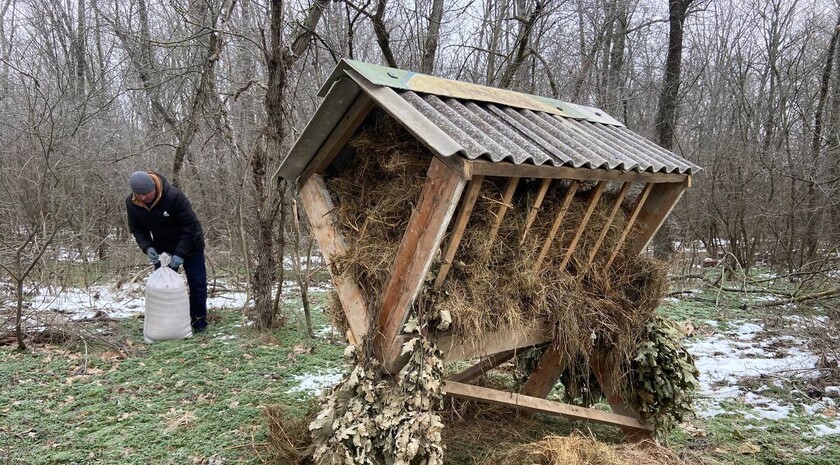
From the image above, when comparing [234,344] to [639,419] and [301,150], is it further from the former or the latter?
[639,419]

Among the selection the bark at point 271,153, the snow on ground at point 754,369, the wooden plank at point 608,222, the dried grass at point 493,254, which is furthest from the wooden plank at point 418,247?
the snow on ground at point 754,369

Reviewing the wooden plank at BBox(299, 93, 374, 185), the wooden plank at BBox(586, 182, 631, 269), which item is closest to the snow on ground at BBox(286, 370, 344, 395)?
the wooden plank at BBox(299, 93, 374, 185)

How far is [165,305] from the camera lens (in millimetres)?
5531

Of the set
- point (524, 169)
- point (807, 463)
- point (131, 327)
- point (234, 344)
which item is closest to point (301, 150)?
point (524, 169)

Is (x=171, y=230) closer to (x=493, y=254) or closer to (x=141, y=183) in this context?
(x=141, y=183)

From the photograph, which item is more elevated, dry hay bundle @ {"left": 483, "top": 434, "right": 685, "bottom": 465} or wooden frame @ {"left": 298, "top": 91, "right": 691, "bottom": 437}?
wooden frame @ {"left": 298, "top": 91, "right": 691, "bottom": 437}

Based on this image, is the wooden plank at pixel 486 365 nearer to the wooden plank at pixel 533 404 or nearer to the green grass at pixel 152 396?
the wooden plank at pixel 533 404

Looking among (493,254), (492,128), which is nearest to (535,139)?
(492,128)

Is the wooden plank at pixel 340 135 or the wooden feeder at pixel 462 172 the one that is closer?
the wooden feeder at pixel 462 172

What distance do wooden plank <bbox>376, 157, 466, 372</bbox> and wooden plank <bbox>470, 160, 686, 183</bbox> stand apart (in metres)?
0.14

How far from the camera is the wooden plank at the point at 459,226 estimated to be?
2.51 m

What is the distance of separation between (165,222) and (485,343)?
4.43 metres

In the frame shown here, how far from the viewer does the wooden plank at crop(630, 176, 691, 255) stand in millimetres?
3502

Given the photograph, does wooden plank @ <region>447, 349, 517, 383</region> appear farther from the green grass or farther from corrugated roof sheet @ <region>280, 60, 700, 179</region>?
corrugated roof sheet @ <region>280, 60, 700, 179</region>
